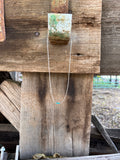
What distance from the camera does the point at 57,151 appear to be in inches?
41.6

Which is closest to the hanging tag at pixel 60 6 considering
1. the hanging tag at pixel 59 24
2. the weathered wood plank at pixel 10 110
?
the hanging tag at pixel 59 24

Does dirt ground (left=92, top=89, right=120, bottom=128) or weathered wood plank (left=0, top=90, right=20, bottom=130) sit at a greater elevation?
weathered wood plank (left=0, top=90, right=20, bottom=130)

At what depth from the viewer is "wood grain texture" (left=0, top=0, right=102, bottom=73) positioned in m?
0.91

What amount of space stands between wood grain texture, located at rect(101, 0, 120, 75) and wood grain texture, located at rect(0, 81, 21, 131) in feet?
2.03

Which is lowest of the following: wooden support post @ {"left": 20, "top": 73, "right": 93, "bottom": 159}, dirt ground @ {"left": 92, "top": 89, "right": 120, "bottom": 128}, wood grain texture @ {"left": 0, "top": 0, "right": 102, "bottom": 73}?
dirt ground @ {"left": 92, "top": 89, "right": 120, "bottom": 128}

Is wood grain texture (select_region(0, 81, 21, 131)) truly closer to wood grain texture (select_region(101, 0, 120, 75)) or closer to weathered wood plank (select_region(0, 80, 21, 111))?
weathered wood plank (select_region(0, 80, 21, 111))

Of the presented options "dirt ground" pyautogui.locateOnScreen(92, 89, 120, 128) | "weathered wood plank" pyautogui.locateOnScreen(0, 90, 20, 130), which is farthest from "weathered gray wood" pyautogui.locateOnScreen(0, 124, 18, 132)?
"dirt ground" pyautogui.locateOnScreen(92, 89, 120, 128)

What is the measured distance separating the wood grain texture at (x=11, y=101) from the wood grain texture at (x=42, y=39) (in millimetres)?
212

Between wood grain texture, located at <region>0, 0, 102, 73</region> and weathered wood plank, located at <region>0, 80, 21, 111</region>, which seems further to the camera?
weathered wood plank, located at <region>0, 80, 21, 111</region>

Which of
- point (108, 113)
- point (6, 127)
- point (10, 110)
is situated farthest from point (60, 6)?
point (108, 113)

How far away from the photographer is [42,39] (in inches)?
36.6

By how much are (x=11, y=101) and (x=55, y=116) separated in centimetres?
34

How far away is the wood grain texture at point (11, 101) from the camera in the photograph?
3.61ft

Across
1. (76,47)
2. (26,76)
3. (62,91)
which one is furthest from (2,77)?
(76,47)
